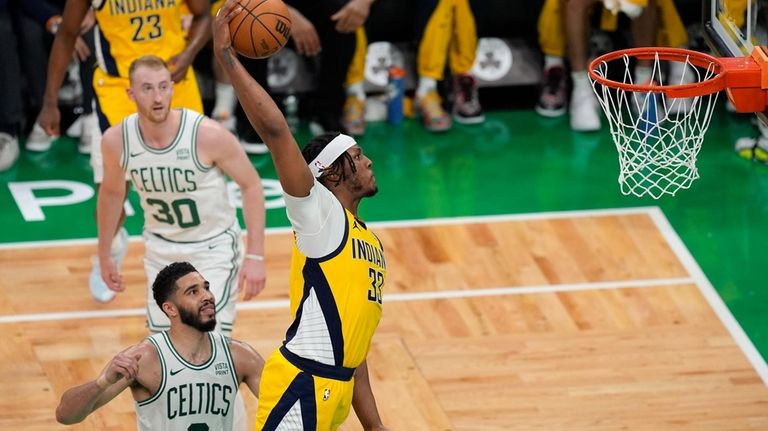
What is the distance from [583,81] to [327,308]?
596cm

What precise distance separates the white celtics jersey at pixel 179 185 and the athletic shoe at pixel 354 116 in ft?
12.3

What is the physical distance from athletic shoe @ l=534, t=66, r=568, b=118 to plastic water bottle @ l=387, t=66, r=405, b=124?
44.0 inches

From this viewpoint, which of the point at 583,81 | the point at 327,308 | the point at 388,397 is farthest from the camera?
the point at 583,81

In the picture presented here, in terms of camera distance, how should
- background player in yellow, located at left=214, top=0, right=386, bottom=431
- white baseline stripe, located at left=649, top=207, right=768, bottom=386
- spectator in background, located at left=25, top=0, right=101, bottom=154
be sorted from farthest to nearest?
spectator in background, located at left=25, top=0, right=101, bottom=154, white baseline stripe, located at left=649, top=207, right=768, bottom=386, background player in yellow, located at left=214, top=0, right=386, bottom=431

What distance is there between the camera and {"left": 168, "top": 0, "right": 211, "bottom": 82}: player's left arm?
8.12 m

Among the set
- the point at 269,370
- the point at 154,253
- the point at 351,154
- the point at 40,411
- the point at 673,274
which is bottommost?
the point at 673,274

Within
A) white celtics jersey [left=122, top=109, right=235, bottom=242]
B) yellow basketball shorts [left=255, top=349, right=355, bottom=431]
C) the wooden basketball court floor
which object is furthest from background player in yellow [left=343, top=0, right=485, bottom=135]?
yellow basketball shorts [left=255, top=349, right=355, bottom=431]

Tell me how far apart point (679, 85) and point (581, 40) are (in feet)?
16.3

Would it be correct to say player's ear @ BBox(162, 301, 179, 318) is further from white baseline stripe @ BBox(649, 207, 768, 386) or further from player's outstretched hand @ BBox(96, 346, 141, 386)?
white baseline stripe @ BBox(649, 207, 768, 386)

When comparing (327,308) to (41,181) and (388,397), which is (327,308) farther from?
(41,181)

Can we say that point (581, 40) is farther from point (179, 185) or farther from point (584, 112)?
point (179, 185)

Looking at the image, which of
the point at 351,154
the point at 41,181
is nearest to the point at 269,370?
the point at 351,154

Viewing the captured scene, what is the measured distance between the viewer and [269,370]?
536cm

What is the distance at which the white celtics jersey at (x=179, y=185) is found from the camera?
6.82m
